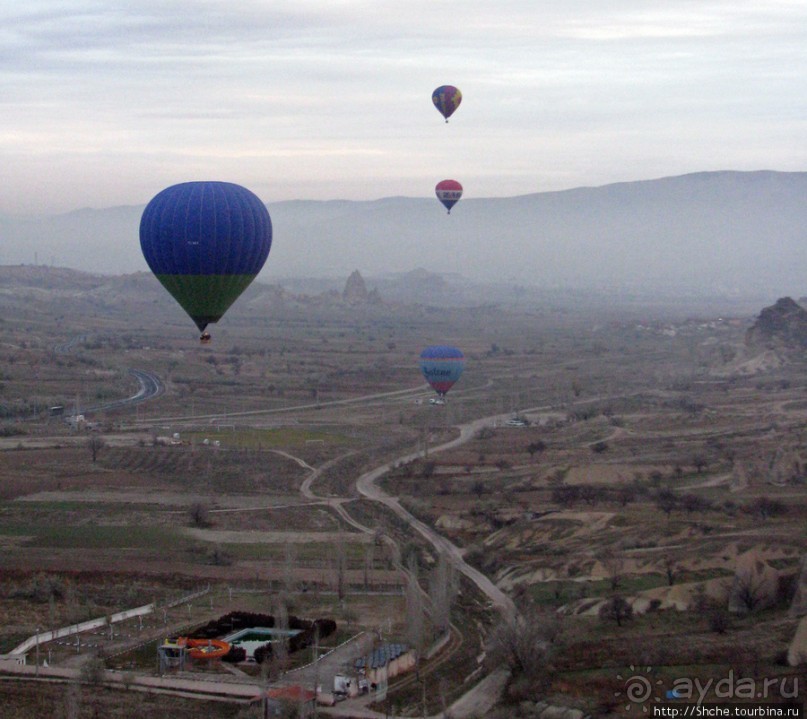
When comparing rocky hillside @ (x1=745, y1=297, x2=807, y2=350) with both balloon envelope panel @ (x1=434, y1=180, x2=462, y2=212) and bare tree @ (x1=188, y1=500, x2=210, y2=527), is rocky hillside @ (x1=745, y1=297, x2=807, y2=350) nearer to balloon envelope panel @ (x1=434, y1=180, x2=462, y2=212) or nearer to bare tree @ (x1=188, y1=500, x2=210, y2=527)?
balloon envelope panel @ (x1=434, y1=180, x2=462, y2=212)

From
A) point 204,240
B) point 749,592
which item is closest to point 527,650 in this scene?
point 749,592

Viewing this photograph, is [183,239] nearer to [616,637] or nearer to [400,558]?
[400,558]

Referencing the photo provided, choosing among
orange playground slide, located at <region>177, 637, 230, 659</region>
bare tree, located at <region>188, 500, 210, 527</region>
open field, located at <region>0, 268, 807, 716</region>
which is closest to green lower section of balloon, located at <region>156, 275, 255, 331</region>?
open field, located at <region>0, 268, 807, 716</region>

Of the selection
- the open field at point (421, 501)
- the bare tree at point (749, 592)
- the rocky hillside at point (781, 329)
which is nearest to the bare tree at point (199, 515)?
the open field at point (421, 501)

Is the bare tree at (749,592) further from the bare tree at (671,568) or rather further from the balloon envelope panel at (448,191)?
the balloon envelope panel at (448,191)

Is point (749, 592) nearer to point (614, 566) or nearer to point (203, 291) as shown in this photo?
point (614, 566)

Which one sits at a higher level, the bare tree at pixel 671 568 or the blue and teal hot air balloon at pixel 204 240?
the blue and teal hot air balloon at pixel 204 240
